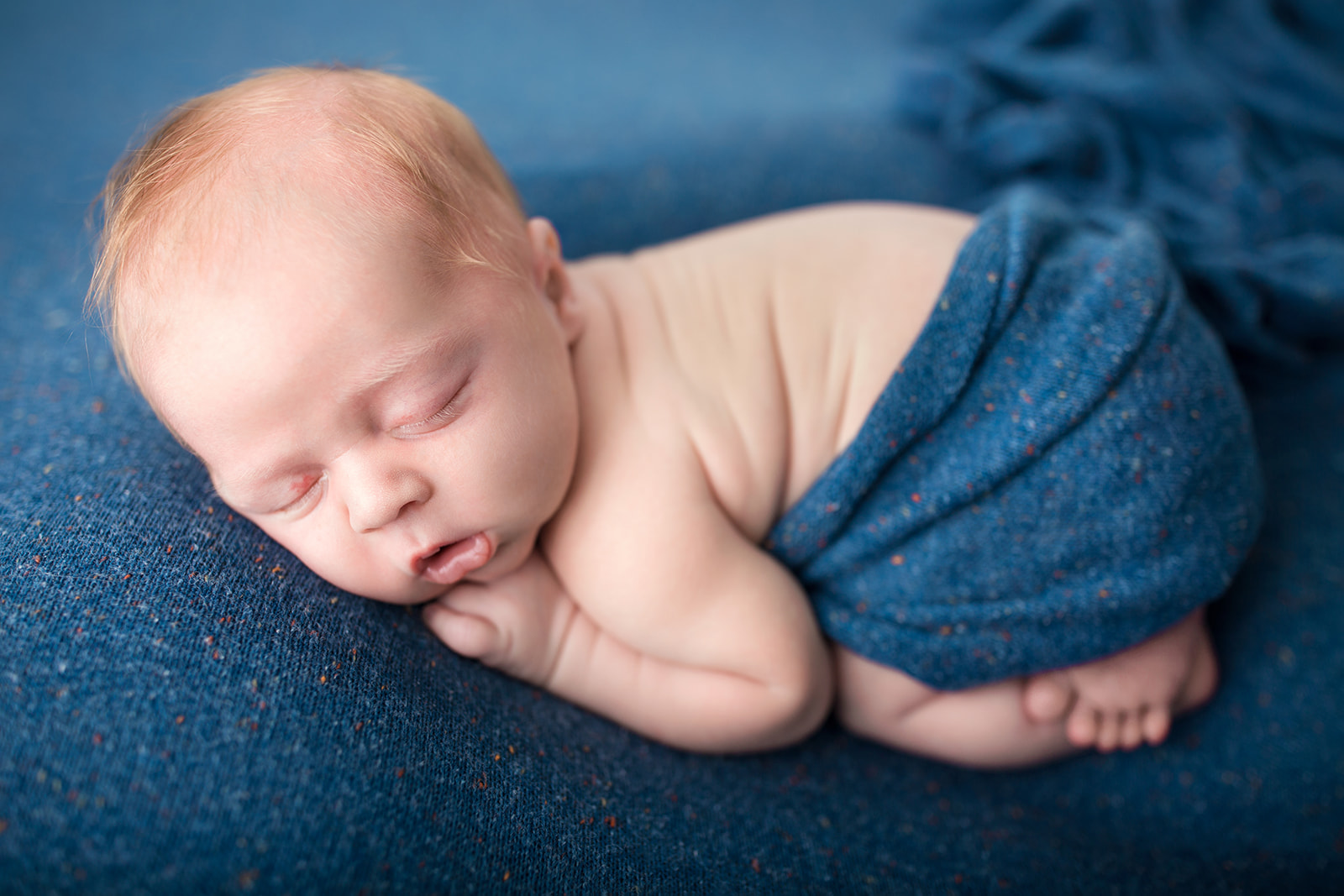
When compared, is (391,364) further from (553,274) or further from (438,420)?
(553,274)

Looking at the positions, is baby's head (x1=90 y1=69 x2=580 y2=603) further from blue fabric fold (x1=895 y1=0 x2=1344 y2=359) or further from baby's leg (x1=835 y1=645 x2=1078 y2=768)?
blue fabric fold (x1=895 y1=0 x2=1344 y2=359)

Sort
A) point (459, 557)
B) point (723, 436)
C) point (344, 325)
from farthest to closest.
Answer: point (723, 436), point (459, 557), point (344, 325)

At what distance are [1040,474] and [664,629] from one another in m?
0.42

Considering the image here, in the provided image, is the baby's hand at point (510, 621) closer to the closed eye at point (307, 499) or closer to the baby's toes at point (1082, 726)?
the closed eye at point (307, 499)

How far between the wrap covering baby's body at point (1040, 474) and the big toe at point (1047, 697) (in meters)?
0.06

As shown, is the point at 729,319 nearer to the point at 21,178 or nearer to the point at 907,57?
the point at 907,57

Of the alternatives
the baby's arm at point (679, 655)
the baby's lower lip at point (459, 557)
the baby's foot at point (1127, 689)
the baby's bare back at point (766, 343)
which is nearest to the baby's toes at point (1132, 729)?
the baby's foot at point (1127, 689)

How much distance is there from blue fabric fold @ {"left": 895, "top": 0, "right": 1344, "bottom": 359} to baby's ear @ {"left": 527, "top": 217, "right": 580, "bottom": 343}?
823 millimetres

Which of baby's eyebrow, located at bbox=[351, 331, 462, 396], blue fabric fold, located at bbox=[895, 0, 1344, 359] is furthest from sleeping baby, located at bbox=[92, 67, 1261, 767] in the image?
blue fabric fold, located at bbox=[895, 0, 1344, 359]

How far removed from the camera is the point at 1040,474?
87 centimetres

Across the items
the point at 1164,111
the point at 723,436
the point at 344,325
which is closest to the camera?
the point at 344,325

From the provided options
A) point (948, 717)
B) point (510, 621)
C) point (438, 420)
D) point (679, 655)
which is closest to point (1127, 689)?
point (948, 717)

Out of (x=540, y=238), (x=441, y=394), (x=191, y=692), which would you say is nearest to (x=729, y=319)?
(x=540, y=238)

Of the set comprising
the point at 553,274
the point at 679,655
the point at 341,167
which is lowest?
the point at 679,655
